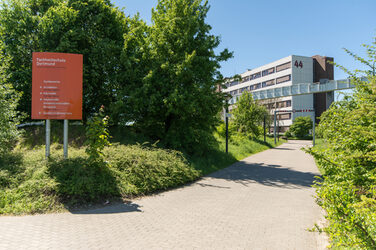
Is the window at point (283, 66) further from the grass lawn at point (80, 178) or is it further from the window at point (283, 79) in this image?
the grass lawn at point (80, 178)

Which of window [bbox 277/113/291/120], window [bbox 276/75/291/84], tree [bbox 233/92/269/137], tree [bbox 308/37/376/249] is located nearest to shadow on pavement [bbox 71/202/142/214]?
tree [bbox 308/37/376/249]

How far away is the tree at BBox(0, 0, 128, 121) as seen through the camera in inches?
525

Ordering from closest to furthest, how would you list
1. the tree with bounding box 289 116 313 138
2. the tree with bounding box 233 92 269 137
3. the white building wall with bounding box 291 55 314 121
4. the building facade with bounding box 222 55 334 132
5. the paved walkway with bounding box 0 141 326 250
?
the paved walkway with bounding box 0 141 326 250
the tree with bounding box 233 92 269 137
the tree with bounding box 289 116 313 138
the white building wall with bounding box 291 55 314 121
the building facade with bounding box 222 55 334 132

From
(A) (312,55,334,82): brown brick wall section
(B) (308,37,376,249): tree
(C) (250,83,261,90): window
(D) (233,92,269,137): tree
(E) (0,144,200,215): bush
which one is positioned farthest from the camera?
(C) (250,83,261,90): window

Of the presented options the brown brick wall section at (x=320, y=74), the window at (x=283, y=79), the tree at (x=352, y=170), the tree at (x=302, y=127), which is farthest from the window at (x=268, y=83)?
the tree at (x=352, y=170)

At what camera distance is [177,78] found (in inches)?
472

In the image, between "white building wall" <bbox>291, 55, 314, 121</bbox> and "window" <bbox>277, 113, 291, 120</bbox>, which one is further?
"window" <bbox>277, 113, 291, 120</bbox>

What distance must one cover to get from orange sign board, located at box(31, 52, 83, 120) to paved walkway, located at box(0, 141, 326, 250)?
3634mm

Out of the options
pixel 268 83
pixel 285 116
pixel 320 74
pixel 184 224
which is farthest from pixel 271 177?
pixel 320 74

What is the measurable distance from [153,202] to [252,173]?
19.6 feet

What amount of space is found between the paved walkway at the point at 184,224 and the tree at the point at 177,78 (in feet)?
15.9

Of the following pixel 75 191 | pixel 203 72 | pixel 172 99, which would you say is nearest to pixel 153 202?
pixel 75 191

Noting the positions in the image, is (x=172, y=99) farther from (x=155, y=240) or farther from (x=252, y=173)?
(x=155, y=240)

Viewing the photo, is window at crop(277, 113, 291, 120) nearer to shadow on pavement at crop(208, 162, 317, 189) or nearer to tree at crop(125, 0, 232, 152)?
A: tree at crop(125, 0, 232, 152)
